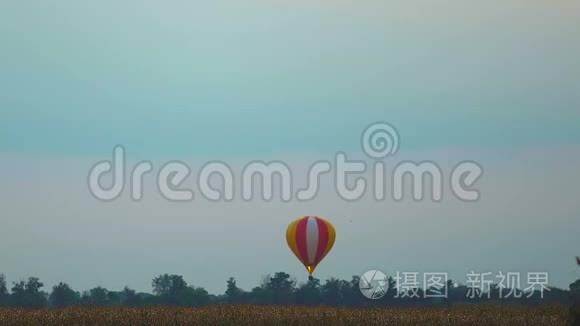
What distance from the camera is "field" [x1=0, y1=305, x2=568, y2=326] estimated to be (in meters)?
36.8

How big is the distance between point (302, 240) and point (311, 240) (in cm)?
53

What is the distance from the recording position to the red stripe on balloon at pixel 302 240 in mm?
69875

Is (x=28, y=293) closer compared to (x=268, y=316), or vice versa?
(x=268, y=316)

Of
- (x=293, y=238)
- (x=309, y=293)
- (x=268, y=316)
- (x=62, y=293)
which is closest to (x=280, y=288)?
(x=309, y=293)

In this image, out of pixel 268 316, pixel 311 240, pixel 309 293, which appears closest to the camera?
pixel 268 316

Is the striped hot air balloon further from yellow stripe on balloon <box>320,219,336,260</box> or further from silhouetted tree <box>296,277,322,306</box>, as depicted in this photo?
silhouetted tree <box>296,277,322,306</box>

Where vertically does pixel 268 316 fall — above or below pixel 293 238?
below

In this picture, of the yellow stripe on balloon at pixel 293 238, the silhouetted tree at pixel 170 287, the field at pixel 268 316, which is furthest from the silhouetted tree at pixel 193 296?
the field at pixel 268 316

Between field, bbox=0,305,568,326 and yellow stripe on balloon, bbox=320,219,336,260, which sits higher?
yellow stripe on balloon, bbox=320,219,336,260

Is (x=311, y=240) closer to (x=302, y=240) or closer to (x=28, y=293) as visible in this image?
(x=302, y=240)

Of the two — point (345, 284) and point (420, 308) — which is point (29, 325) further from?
point (345, 284)

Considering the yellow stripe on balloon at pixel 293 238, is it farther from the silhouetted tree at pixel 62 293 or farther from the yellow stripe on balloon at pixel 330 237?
the silhouetted tree at pixel 62 293

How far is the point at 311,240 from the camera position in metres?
69.8

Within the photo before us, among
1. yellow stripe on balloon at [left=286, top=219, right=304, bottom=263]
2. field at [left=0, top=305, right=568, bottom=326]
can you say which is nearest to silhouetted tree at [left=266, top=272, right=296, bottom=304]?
yellow stripe on balloon at [left=286, top=219, right=304, bottom=263]
